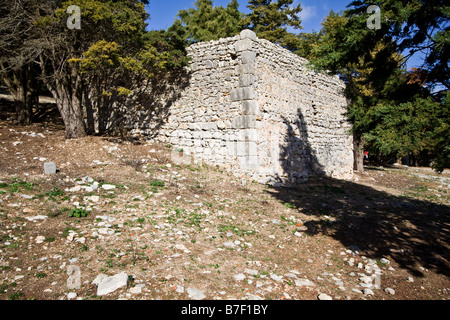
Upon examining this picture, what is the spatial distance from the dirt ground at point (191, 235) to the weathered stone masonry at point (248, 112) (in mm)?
970

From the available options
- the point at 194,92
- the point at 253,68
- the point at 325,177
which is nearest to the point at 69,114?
the point at 194,92

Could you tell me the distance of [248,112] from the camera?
819 centimetres

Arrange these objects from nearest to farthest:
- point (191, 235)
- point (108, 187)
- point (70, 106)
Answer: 1. point (191, 235)
2. point (108, 187)
3. point (70, 106)

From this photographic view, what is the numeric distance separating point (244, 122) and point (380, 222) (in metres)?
4.53

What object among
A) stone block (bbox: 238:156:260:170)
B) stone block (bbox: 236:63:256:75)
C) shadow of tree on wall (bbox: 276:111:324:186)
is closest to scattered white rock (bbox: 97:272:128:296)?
stone block (bbox: 238:156:260:170)

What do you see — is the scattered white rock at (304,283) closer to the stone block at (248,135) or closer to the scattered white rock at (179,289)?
the scattered white rock at (179,289)

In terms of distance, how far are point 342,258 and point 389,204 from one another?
4872 millimetres

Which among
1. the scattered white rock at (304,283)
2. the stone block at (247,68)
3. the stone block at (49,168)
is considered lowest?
the scattered white rock at (304,283)

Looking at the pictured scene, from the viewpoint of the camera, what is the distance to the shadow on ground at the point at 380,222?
4898 mm

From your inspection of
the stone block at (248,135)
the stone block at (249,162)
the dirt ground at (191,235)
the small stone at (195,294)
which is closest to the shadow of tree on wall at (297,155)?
the stone block at (249,162)

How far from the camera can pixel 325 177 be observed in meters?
11.4

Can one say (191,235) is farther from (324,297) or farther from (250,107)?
(250,107)

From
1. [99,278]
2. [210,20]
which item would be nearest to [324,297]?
[99,278]

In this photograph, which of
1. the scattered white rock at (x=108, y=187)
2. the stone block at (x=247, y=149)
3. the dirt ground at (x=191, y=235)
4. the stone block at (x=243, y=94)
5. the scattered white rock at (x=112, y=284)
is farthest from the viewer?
the stone block at (x=247, y=149)
